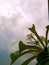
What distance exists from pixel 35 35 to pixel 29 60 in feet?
1.00

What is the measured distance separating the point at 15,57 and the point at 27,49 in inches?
7.1

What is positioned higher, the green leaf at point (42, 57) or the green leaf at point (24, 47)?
the green leaf at point (24, 47)

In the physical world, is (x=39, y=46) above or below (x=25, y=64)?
above

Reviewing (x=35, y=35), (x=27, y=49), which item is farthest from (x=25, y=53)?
(x=35, y=35)

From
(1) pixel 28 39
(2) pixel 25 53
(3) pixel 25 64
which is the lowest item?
(3) pixel 25 64

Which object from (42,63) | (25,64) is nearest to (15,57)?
(25,64)

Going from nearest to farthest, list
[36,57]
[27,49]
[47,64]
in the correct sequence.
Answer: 1. [47,64]
2. [36,57]
3. [27,49]

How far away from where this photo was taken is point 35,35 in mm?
2242

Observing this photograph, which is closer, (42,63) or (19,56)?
(42,63)

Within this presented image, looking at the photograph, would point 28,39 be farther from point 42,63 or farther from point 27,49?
point 42,63

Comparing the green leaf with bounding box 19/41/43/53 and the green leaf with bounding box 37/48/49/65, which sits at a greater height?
the green leaf with bounding box 19/41/43/53

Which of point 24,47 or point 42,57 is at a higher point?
point 24,47

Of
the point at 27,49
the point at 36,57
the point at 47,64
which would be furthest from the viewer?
the point at 27,49

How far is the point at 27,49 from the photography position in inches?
89.5
